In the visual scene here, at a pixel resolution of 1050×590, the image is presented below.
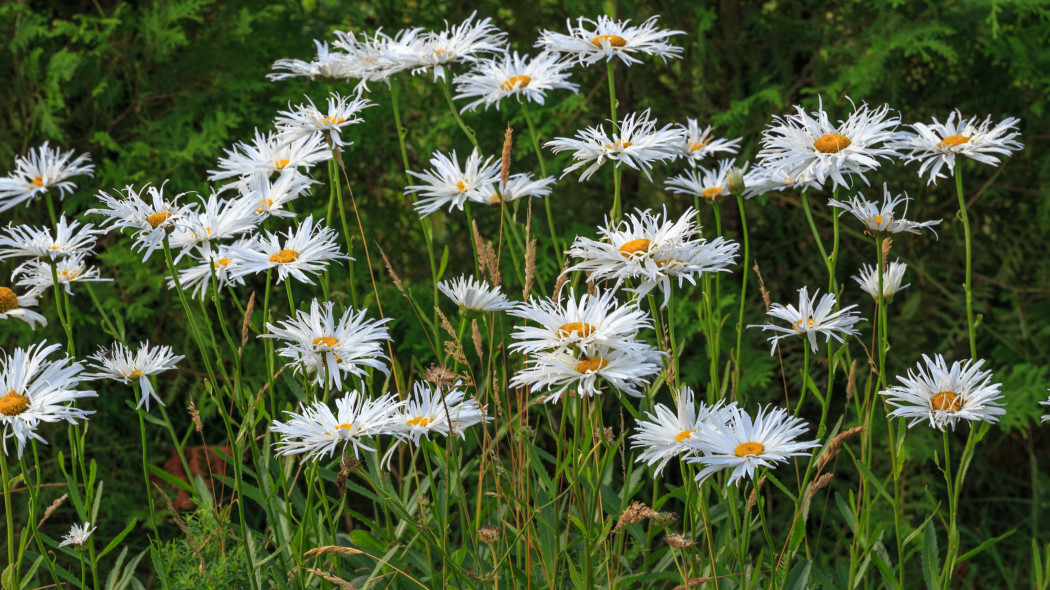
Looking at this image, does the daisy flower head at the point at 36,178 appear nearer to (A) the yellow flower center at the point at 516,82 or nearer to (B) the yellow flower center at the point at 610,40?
(A) the yellow flower center at the point at 516,82

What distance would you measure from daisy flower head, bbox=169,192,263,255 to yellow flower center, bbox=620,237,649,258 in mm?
567

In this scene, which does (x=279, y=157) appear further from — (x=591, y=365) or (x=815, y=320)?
(x=815, y=320)

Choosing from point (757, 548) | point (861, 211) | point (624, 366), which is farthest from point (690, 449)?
point (757, 548)

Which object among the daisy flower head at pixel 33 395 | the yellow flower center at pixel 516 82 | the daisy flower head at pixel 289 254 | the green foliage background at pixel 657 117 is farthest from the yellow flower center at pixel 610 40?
the daisy flower head at pixel 33 395

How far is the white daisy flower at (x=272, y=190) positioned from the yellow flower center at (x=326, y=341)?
0.93 feet

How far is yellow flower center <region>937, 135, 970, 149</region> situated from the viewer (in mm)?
1530

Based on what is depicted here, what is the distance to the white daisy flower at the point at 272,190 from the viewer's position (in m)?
1.58

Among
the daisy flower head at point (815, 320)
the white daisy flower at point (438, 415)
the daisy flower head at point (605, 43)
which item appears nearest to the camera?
Result: the white daisy flower at point (438, 415)

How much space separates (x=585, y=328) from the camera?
4.17 ft

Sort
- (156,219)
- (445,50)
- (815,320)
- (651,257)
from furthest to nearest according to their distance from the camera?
(445,50), (815,320), (156,219), (651,257)

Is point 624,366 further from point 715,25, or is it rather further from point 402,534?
point 715,25

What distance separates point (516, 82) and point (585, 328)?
780 mm

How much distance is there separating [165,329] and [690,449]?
2.15 m

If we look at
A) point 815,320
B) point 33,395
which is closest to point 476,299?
point 815,320
